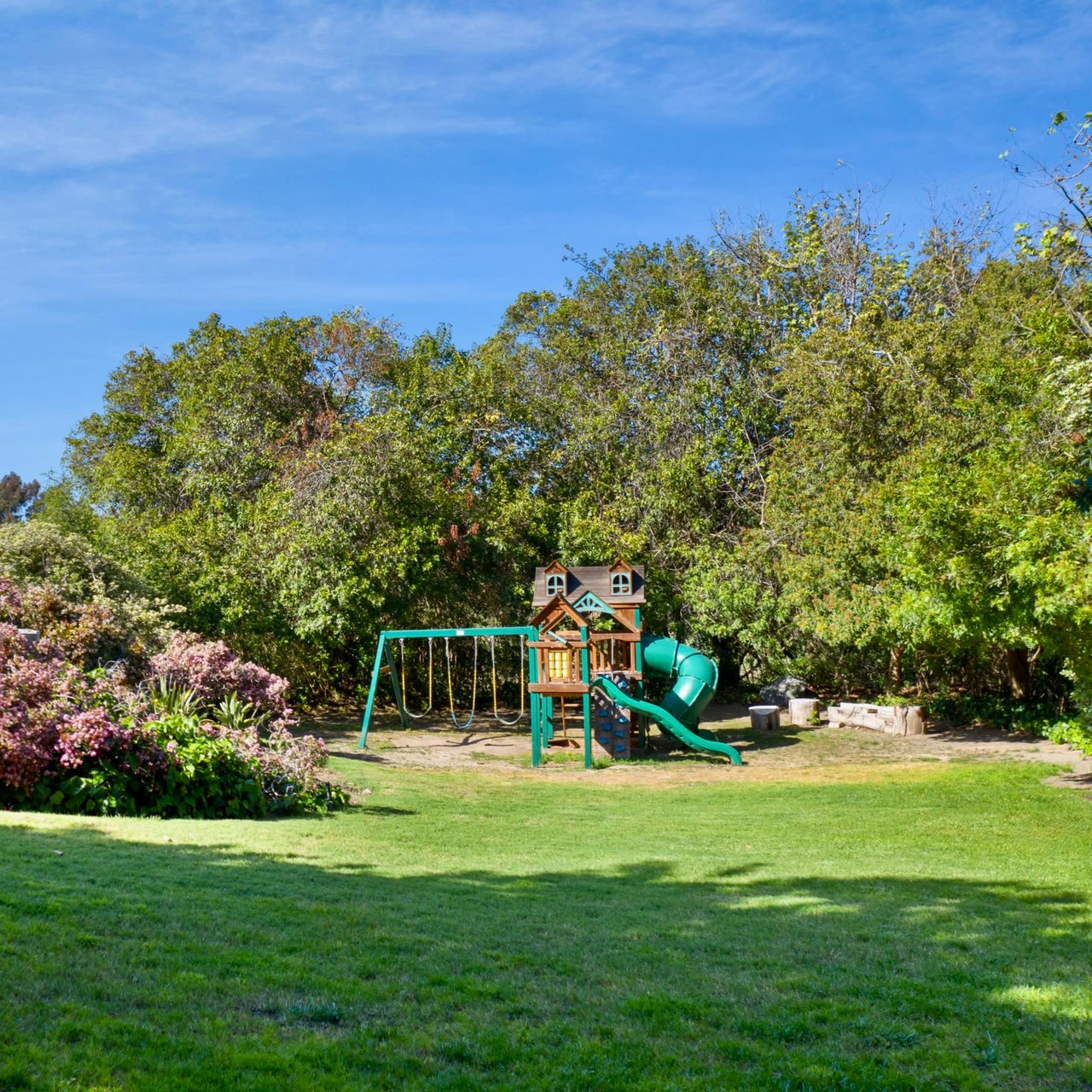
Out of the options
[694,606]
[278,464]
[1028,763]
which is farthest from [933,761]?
[278,464]

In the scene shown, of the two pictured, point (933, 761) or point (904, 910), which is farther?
point (933, 761)

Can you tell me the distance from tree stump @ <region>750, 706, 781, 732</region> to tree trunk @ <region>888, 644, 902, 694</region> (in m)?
3.69

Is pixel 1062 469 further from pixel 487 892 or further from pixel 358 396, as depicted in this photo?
pixel 358 396

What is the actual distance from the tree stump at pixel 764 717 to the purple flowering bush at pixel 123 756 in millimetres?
12957

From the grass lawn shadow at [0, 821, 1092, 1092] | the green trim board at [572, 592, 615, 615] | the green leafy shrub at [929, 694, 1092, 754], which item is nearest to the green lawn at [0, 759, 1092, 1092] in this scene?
the grass lawn shadow at [0, 821, 1092, 1092]

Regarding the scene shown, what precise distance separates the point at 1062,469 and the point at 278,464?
18613mm

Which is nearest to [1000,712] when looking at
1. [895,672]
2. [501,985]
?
[895,672]

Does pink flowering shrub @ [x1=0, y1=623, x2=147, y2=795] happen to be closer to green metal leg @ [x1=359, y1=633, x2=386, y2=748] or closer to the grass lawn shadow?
the grass lawn shadow

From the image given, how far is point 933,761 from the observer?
18266 mm

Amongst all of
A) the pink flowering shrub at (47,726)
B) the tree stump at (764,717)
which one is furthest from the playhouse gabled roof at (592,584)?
the pink flowering shrub at (47,726)

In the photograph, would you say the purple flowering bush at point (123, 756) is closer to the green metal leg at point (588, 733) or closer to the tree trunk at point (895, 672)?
the green metal leg at point (588, 733)

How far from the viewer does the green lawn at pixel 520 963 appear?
427 cm

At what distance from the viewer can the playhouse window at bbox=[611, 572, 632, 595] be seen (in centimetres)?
2103

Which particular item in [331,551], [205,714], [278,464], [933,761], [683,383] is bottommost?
[933,761]
